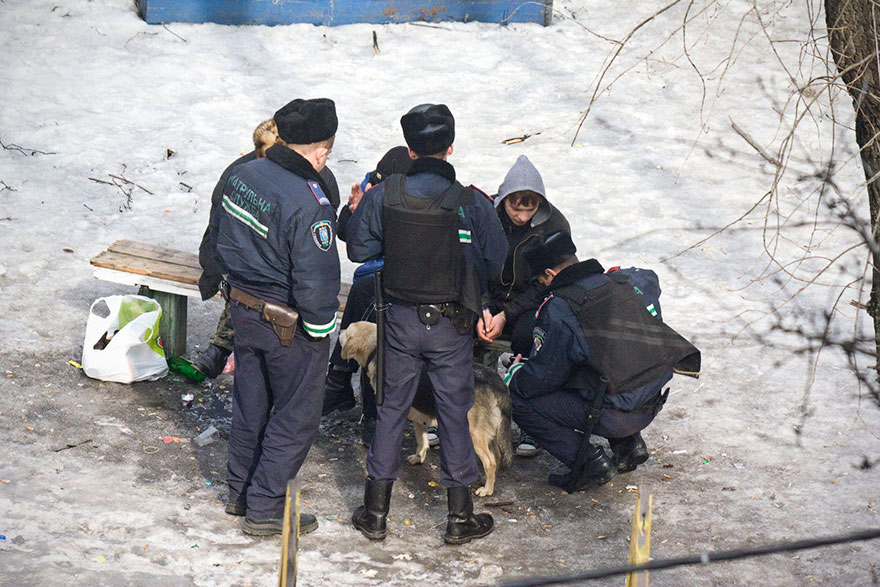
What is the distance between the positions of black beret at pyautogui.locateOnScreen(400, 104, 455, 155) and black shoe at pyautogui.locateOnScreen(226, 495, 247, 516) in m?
2.05

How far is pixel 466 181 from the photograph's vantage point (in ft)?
32.3

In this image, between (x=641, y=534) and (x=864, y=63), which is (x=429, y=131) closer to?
(x=864, y=63)

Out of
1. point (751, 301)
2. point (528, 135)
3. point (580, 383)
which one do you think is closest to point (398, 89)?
point (528, 135)

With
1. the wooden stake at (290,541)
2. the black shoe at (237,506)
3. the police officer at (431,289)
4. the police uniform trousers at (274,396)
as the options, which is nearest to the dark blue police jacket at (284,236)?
the police uniform trousers at (274,396)

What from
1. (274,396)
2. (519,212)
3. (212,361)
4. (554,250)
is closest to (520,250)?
(519,212)

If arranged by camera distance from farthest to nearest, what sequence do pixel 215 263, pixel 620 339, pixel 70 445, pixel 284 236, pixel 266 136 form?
pixel 266 136, pixel 70 445, pixel 215 263, pixel 620 339, pixel 284 236

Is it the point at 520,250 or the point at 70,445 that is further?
the point at 520,250

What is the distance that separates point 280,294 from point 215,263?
0.84 meters

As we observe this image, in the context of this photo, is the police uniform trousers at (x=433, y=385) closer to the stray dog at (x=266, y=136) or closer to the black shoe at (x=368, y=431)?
the black shoe at (x=368, y=431)

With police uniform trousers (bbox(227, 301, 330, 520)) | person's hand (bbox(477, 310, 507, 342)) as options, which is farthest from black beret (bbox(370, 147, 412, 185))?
police uniform trousers (bbox(227, 301, 330, 520))

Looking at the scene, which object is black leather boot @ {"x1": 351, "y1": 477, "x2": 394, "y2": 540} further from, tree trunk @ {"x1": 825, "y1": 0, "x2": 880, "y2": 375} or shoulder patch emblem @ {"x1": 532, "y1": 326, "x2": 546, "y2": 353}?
tree trunk @ {"x1": 825, "y1": 0, "x2": 880, "y2": 375}

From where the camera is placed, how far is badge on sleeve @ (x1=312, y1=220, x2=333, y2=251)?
4.59m

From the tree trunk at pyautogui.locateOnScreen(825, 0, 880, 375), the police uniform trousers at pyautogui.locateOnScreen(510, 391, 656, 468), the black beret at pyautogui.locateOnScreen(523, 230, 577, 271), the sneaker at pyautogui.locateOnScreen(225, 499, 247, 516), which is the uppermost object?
the tree trunk at pyautogui.locateOnScreen(825, 0, 880, 375)

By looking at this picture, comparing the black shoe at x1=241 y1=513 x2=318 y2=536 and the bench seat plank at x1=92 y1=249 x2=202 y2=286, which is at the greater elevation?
the bench seat plank at x1=92 y1=249 x2=202 y2=286
